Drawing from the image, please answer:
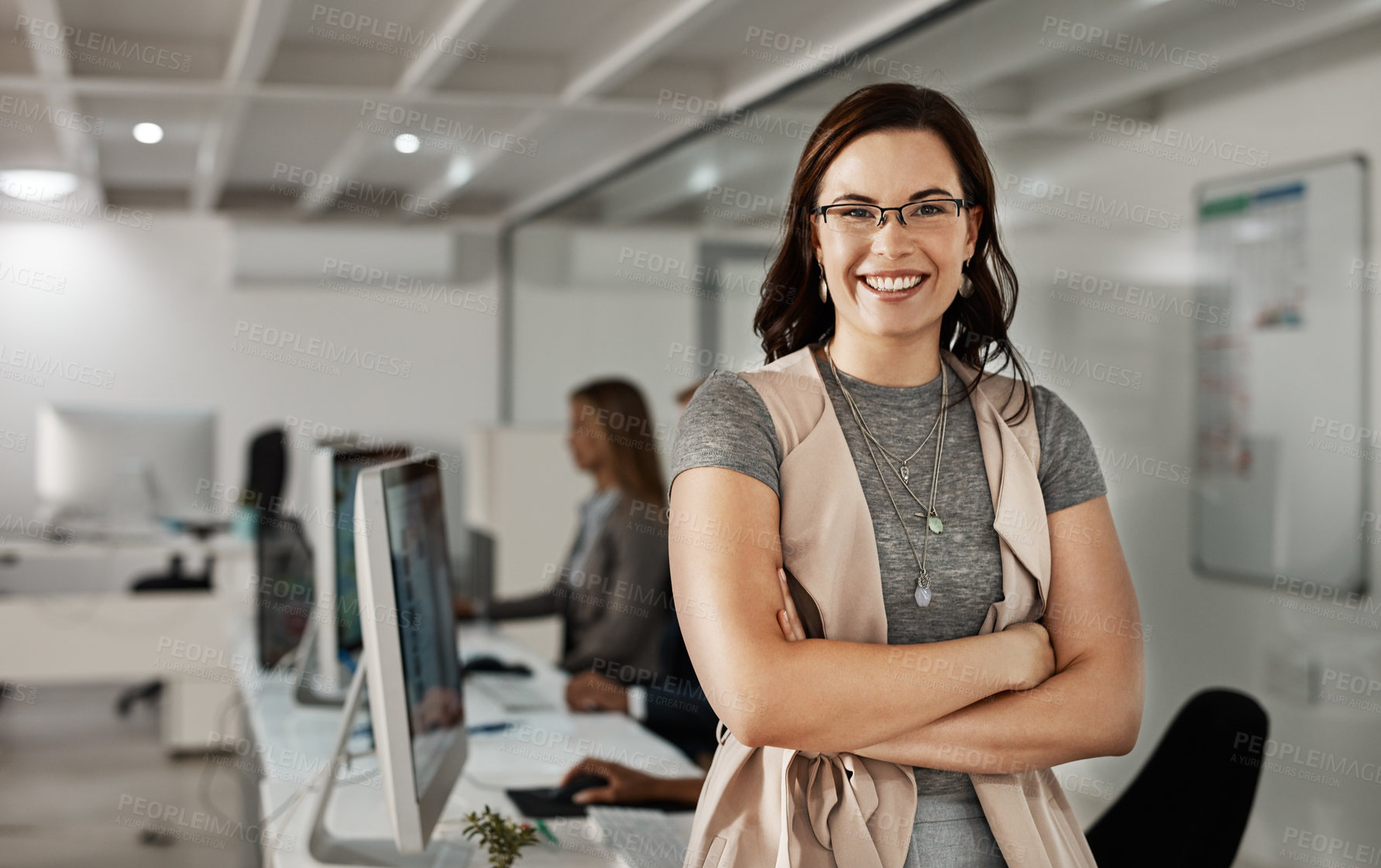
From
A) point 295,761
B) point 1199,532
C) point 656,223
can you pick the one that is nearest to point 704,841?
point 295,761

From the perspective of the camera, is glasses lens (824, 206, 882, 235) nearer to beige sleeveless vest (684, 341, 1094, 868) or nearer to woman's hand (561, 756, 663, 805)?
beige sleeveless vest (684, 341, 1094, 868)

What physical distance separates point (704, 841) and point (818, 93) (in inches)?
126

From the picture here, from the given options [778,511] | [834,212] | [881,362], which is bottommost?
[778,511]

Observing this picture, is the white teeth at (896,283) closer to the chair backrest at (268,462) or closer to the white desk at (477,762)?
the white desk at (477,762)

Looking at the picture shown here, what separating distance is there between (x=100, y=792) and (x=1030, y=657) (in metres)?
4.46

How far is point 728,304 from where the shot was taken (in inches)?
185

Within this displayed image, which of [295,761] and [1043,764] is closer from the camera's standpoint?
[1043,764]

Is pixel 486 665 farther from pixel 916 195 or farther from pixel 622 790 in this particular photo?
pixel 916 195

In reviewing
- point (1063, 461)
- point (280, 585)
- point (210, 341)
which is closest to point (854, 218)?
point (1063, 461)

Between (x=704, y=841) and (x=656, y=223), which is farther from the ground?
(x=656, y=223)

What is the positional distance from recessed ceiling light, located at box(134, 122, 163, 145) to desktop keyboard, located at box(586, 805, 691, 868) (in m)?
4.55

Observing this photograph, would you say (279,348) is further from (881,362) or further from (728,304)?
(881,362)

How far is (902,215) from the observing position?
1307mm

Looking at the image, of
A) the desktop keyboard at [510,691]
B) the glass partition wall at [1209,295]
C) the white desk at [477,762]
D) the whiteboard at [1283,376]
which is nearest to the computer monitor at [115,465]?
the white desk at [477,762]
